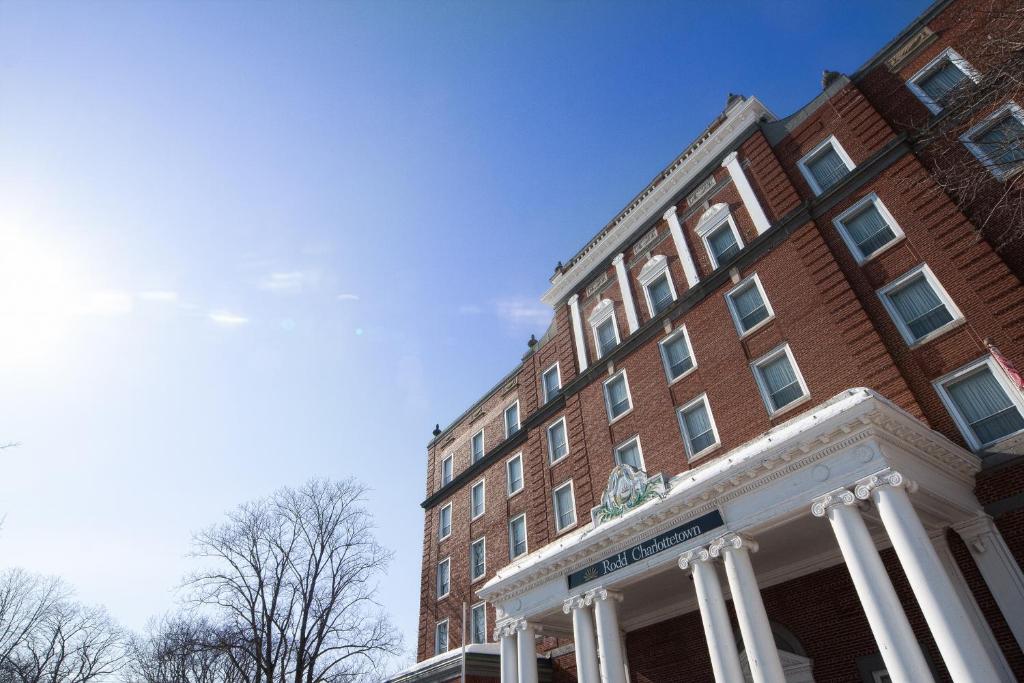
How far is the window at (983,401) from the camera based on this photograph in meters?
14.2

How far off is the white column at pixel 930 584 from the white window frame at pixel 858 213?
9.34m

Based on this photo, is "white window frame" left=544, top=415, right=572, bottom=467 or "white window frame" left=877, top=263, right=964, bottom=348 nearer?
"white window frame" left=877, top=263, right=964, bottom=348

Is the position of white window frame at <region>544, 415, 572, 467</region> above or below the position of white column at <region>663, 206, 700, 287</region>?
below

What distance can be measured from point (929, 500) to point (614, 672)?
346 inches

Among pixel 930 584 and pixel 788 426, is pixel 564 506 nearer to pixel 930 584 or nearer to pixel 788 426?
pixel 788 426

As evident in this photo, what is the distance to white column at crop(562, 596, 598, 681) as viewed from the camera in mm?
16422

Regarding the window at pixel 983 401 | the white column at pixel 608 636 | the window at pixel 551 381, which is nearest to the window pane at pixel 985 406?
the window at pixel 983 401

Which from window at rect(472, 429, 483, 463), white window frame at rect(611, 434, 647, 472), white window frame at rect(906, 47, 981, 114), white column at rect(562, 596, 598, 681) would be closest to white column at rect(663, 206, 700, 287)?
white window frame at rect(611, 434, 647, 472)

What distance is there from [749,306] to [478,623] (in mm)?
20107

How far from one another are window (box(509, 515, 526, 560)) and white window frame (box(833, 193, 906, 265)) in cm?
1915

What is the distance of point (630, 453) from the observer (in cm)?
2369

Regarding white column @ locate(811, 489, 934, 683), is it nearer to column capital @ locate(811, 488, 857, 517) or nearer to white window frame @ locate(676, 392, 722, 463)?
column capital @ locate(811, 488, 857, 517)

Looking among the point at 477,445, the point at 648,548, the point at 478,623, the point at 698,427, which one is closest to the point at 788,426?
the point at 648,548

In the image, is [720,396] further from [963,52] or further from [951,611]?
[963,52]
